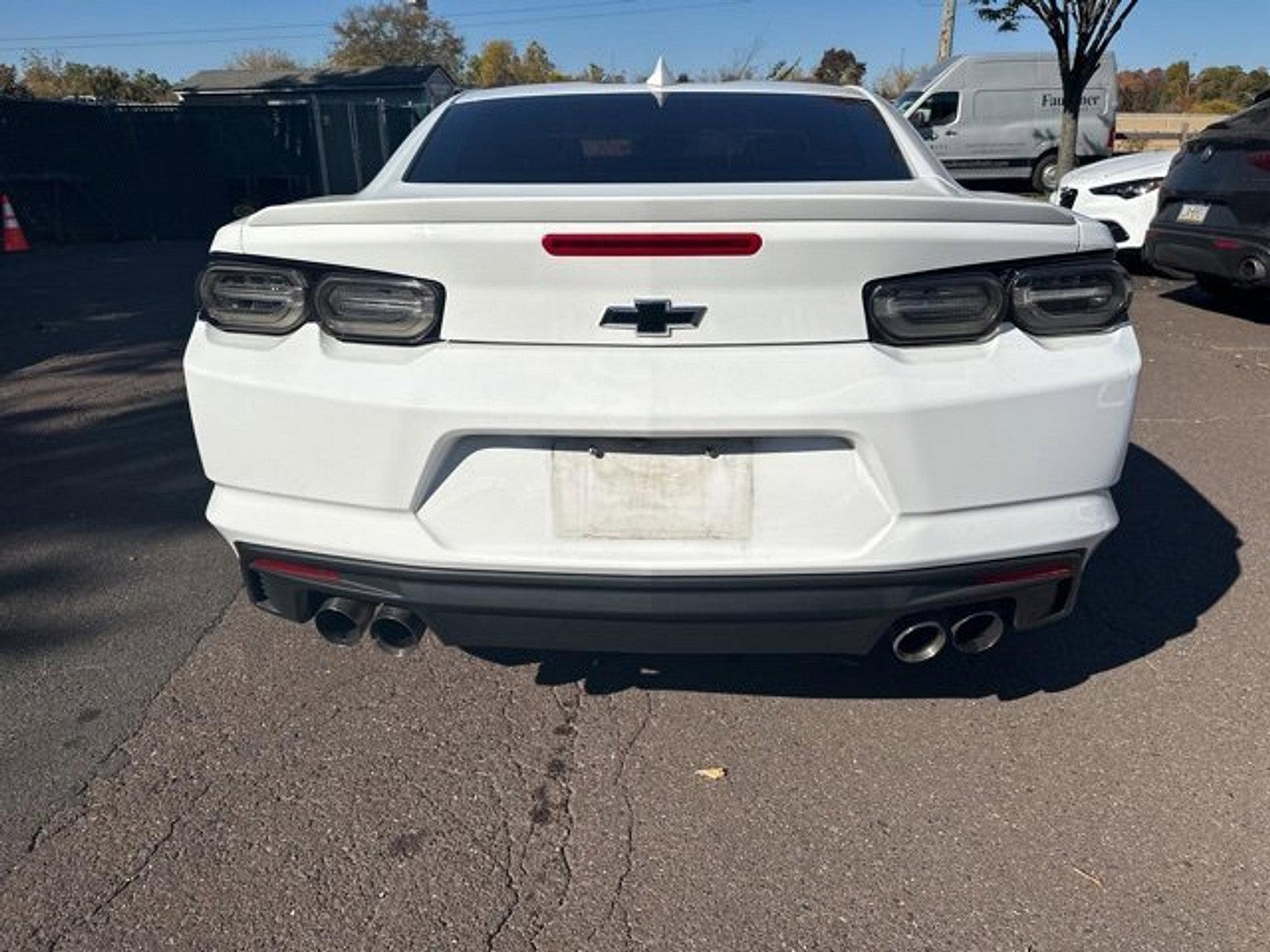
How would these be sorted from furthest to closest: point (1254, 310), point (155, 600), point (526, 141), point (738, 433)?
point (1254, 310), point (155, 600), point (526, 141), point (738, 433)

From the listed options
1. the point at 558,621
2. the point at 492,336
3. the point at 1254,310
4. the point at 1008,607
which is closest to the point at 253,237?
the point at 492,336

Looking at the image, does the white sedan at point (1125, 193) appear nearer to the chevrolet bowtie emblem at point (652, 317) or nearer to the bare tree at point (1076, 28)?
the bare tree at point (1076, 28)

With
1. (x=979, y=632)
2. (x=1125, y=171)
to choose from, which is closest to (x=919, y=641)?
(x=979, y=632)

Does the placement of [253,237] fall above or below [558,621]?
above

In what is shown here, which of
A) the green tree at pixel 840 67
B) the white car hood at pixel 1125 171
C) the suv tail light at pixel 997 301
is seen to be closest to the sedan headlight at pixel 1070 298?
the suv tail light at pixel 997 301

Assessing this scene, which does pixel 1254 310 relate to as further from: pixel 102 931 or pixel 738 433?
pixel 102 931

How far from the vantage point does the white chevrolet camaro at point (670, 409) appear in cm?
194

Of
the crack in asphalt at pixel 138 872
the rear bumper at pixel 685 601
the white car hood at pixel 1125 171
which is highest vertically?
the white car hood at pixel 1125 171

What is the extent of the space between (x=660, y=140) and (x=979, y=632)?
1.74 m

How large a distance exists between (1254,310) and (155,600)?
9.06 meters

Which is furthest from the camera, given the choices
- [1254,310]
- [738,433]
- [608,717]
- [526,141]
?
[1254,310]

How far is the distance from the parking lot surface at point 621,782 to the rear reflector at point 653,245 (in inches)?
52.4

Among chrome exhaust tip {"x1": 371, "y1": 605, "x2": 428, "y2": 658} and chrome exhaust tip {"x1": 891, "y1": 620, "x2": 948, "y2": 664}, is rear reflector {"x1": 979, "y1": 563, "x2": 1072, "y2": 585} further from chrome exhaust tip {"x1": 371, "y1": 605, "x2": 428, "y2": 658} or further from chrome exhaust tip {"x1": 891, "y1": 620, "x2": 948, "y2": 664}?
chrome exhaust tip {"x1": 371, "y1": 605, "x2": 428, "y2": 658}

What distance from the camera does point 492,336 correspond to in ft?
6.53
